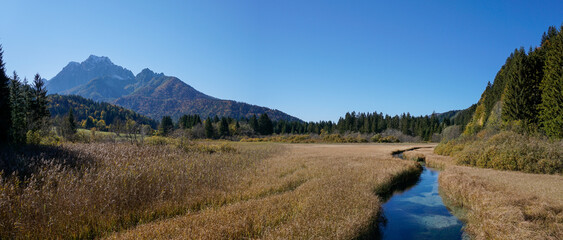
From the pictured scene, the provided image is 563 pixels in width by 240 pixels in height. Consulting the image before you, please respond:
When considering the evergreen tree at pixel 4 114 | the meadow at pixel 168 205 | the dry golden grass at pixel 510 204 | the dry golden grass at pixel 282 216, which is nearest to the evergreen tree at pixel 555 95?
the dry golden grass at pixel 510 204

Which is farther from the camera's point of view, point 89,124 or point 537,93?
point 89,124

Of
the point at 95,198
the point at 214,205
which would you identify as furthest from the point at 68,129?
the point at 214,205

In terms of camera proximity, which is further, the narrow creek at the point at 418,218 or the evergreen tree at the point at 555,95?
the evergreen tree at the point at 555,95

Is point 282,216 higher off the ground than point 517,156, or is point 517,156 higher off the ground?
point 517,156

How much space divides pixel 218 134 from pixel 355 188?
7900 cm

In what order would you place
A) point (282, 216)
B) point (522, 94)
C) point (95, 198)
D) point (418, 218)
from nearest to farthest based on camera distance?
point (95, 198) → point (282, 216) → point (418, 218) → point (522, 94)

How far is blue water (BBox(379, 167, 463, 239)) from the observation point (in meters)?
8.20

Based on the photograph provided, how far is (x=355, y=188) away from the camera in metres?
10.7

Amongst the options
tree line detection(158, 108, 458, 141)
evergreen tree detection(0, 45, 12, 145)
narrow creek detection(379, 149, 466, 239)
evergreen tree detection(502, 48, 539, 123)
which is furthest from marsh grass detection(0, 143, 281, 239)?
tree line detection(158, 108, 458, 141)

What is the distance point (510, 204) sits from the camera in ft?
26.3

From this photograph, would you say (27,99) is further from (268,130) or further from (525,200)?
(268,130)

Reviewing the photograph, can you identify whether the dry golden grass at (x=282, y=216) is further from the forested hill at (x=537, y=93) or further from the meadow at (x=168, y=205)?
Result: the forested hill at (x=537, y=93)

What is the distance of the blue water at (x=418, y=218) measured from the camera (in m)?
8.20

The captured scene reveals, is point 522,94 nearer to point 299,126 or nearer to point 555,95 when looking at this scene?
point 555,95
